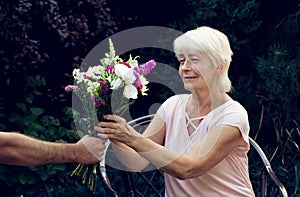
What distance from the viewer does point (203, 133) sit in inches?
151

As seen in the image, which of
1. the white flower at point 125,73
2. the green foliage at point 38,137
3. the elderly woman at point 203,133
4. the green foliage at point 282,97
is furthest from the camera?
the green foliage at point 282,97

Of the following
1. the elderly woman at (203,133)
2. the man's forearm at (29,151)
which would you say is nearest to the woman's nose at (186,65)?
the elderly woman at (203,133)

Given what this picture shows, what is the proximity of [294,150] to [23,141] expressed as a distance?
3.24 metres

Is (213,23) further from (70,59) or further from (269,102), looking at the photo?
(70,59)

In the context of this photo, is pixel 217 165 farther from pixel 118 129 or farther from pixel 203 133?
pixel 118 129

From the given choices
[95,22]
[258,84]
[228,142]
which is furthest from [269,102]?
[228,142]

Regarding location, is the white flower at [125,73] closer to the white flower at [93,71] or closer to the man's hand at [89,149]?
the white flower at [93,71]

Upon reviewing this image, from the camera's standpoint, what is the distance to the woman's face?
378 centimetres

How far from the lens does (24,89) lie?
5.58m

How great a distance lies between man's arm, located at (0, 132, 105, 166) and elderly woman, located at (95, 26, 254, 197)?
0.12m

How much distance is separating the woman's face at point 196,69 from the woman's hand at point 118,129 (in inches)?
19.1

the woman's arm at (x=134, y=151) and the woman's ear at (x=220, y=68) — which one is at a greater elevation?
the woman's ear at (x=220, y=68)

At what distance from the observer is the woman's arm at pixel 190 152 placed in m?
3.48

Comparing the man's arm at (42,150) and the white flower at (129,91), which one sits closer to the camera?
the white flower at (129,91)
